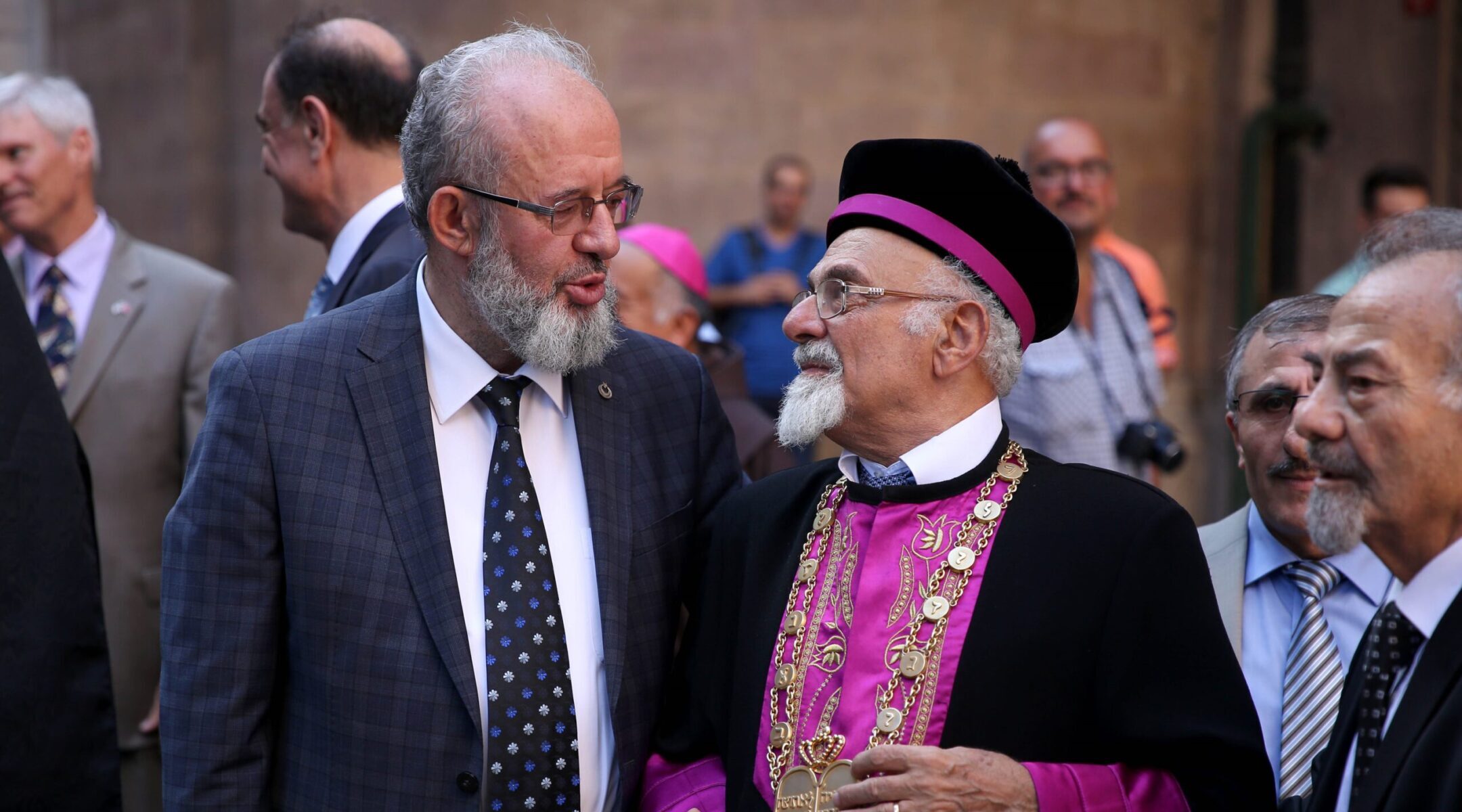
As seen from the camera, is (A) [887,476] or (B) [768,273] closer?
(A) [887,476]

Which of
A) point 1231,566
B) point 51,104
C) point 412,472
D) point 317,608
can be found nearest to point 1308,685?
point 1231,566

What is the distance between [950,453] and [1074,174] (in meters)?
3.27

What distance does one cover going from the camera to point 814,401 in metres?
2.83

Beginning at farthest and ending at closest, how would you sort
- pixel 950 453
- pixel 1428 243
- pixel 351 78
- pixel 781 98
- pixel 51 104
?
pixel 781 98, pixel 51 104, pixel 351 78, pixel 950 453, pixel 1428 243

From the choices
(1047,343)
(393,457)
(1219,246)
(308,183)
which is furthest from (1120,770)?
(1219,246)

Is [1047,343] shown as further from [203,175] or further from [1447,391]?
[203,175]

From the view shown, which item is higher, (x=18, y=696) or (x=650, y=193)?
(x=650, y=193)

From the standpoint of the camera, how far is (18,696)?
2.86 metres

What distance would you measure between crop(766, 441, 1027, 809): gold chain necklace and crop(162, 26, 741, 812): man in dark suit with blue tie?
0.98 ft

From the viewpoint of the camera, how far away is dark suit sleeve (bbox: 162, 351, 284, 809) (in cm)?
271

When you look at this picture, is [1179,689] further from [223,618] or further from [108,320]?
[108,320]

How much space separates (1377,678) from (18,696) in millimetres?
2300

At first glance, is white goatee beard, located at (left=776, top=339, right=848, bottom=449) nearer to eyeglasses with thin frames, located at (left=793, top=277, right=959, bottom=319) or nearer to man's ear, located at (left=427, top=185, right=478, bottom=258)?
eyeglasses with thin frames, located at (left=793, top=277, right=959, bottom=319)

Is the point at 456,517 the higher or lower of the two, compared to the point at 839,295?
lower
